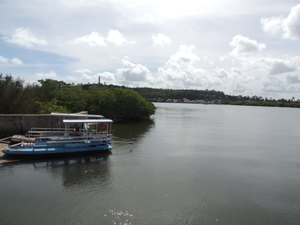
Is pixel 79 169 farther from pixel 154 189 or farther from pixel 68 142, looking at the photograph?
pixel 154 189

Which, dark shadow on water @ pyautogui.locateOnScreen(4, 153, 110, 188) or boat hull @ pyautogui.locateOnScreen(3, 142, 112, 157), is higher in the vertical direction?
boat hull @ pyautogui.locateOnScreen(3, 142, 112, 157)

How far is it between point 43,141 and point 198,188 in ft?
58.8

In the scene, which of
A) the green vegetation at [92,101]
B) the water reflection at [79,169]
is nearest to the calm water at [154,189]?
the water reflection at [79,169]

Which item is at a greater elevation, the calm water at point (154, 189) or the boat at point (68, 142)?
the boat at point (68, 142)

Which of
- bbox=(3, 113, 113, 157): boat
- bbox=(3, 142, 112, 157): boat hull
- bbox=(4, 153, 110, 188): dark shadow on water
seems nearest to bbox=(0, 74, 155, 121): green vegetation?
bbox=(3, 113, 113, 157): boat

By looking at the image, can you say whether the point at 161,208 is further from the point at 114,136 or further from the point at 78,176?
the point at 114,136

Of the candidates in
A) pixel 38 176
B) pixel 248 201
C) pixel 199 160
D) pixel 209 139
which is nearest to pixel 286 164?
pixel 199 160

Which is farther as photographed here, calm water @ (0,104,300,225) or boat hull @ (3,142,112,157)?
boat hull @ (3,142,112,157)

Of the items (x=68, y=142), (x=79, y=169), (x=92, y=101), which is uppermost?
(x=92, y=101)

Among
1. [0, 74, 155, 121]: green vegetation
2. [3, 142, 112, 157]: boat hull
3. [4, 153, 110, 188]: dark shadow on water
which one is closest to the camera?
[4, 153, 110, 188]: dark shadow on water

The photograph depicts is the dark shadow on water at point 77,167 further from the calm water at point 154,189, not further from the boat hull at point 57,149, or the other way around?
the boat hull at point 57,149

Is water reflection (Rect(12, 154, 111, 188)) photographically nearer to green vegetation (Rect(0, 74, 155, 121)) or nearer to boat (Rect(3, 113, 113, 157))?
boat (Rect(3, 113, 113, 157))

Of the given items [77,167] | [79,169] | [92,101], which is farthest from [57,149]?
[92,101]

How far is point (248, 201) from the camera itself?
22.6m
